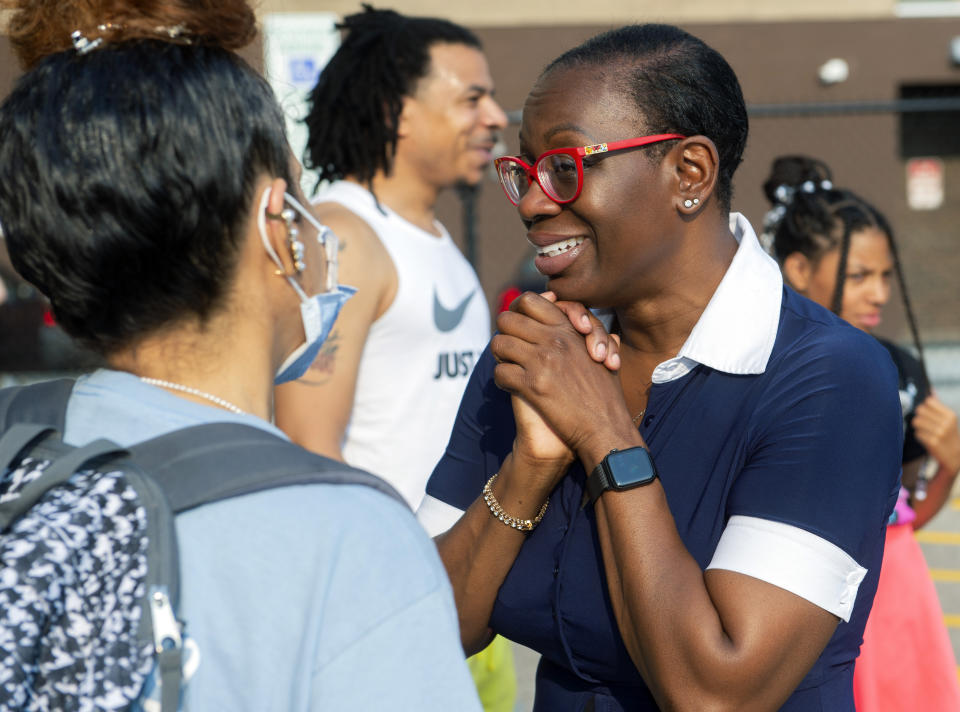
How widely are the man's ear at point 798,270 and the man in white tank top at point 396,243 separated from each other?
1070mm

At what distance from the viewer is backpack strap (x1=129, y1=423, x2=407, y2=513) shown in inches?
42.1

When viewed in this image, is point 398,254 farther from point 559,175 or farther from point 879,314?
point 879,314

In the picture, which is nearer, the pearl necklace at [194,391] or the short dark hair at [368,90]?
the pearl necklace at [194,391]

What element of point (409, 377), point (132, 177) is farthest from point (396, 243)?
point (132, 177)

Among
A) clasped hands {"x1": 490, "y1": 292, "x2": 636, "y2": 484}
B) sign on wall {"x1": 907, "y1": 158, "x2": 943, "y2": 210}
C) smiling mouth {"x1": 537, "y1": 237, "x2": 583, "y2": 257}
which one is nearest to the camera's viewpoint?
clasped hands {"x1": 490, "y1": 292, "x2": 636, "y2": 484}

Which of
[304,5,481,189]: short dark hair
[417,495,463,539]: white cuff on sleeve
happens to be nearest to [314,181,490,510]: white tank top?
[304,5,481,189]: short dark hair

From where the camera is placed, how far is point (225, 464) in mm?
1080

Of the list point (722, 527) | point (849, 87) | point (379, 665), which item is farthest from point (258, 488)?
point (849, 87)

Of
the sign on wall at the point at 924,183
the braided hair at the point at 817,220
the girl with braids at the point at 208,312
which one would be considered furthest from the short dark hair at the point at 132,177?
the sign on wall at the point at 924,183

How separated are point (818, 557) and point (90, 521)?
1.08m

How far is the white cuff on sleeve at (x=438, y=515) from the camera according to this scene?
2.09 metres

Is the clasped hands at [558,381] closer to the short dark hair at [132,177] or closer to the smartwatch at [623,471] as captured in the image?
the smartwatch at [623,471]

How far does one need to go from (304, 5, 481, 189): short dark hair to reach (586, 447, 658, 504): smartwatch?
6.96ft

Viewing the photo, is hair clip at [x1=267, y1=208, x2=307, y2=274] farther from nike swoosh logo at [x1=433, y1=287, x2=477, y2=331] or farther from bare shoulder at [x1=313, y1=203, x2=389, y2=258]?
nike swoosh logo at [x1=433, y1=287, x2=477, y2=331]
